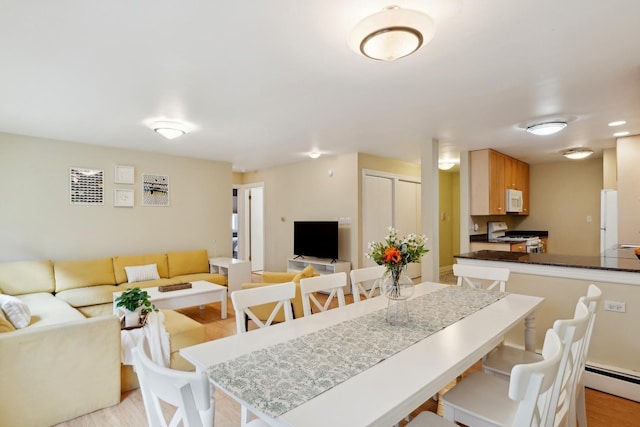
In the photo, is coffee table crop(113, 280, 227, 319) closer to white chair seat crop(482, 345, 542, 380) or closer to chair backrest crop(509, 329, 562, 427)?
white chair seat crop(482, 345, 542, 380)

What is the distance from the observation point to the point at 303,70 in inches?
90.7

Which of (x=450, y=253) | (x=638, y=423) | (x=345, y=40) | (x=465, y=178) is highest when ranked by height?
(x=345, y=40)

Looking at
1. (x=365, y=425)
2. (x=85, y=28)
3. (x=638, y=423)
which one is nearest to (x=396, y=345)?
(x=365, y=425)

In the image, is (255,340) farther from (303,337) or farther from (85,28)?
(85,28)

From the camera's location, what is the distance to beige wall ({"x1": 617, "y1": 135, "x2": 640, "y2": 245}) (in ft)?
13.5

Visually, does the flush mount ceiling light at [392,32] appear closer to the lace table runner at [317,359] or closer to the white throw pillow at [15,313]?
the lace table runner at [317,359]

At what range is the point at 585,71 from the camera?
7.74 feet

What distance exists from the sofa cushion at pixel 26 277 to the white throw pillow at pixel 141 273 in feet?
2.64

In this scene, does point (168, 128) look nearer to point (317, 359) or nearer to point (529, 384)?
point (317, 359)

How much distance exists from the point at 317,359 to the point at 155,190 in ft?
15.5

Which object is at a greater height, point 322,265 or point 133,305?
point 133,305

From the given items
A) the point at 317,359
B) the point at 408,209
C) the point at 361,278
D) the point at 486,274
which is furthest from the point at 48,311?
the point at 408,209

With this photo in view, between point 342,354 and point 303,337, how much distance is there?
26cm

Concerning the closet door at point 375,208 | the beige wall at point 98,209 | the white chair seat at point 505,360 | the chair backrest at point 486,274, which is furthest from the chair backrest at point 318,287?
the beige wall at point 98,209
